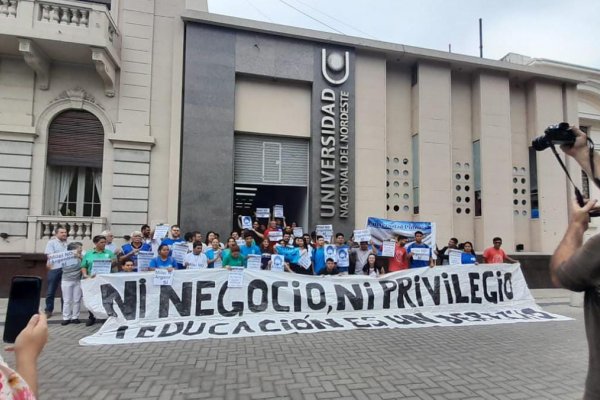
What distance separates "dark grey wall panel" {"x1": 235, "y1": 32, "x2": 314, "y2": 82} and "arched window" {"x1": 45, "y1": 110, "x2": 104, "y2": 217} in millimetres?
5179

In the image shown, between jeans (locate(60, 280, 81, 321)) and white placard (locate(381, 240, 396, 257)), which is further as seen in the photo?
white placard (locate(381, 240, 396, 257))

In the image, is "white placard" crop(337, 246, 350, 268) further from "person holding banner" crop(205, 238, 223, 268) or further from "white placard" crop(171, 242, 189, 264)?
"white placard" crop(171, 242, 189, 264)

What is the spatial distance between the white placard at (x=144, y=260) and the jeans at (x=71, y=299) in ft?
4.37

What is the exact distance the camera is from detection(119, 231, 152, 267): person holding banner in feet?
28.2

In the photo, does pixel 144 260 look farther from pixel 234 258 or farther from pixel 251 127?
pixel 251 127

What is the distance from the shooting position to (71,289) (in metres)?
8.07

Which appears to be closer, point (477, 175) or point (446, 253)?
point (446, 253)

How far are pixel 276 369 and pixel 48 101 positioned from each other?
11037mm

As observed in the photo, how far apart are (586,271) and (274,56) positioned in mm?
12974

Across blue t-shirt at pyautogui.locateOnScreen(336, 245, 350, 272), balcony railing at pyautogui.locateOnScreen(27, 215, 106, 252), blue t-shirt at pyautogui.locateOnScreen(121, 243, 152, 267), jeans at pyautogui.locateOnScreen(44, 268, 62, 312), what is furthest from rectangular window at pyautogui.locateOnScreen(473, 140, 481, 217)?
jeans at pyautogui.locateOnScreen(44, 268, 62, 312)

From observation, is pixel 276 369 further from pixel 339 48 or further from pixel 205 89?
pixel 339 48

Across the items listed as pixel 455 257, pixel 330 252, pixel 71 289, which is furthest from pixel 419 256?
pixel 71 289

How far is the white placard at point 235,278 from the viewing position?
25.6 ft

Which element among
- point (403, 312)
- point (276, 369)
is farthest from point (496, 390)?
point (403, 312)
